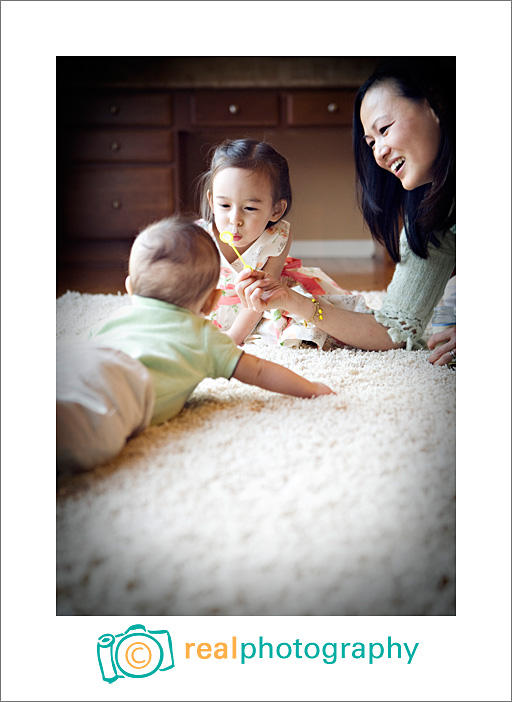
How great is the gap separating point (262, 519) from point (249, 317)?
0.27 m

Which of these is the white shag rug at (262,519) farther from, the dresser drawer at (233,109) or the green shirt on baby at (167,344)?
the dresser drawer at (233,109)

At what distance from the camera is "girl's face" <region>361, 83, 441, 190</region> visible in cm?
66

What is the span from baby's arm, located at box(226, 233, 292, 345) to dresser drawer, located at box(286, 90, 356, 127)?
15 cm

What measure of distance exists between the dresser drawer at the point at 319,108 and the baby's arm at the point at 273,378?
0.88 feet

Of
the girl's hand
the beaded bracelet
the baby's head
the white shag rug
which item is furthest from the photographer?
the beaded bracelet

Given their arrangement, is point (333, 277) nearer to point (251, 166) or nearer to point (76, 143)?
point (251, 166)

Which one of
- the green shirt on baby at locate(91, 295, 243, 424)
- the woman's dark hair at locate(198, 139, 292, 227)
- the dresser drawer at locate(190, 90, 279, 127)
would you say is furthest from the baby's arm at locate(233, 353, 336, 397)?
the dresser drawer at locate(190, 90, 279, 127)

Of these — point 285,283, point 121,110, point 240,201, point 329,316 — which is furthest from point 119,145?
point 329,316

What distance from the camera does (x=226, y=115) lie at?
0.70 meters

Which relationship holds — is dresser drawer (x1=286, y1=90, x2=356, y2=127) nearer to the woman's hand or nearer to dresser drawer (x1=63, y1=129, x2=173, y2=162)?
dresser drawer (x1=63, y1=129, x2=173, y2=162)

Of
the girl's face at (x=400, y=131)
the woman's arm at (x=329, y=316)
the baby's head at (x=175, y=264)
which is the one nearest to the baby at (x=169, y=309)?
the baby's head at (x=175, y=264)

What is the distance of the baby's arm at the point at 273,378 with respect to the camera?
0.61m

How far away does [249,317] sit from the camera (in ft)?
2.28
